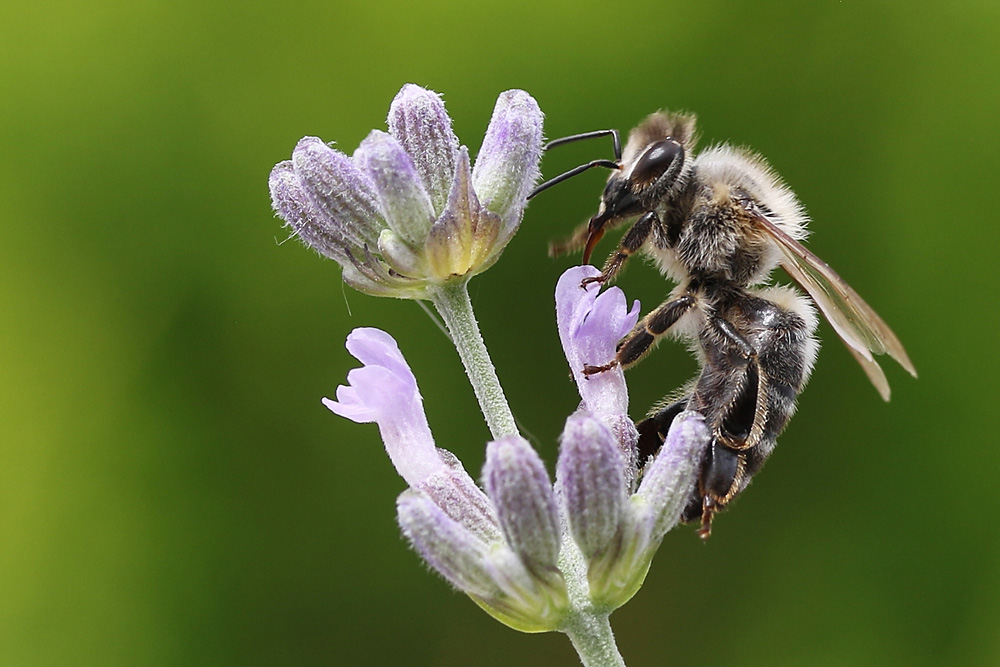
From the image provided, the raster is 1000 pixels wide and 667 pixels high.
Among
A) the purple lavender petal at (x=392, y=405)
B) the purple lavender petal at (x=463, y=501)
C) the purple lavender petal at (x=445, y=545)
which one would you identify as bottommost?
the purple lavender petal at (x=445, y=545)

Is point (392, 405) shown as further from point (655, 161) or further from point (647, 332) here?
point (655, 161)

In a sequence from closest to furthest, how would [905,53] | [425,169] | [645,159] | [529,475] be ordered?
[529,475] → [425,169] → [645,159] → [905,53]

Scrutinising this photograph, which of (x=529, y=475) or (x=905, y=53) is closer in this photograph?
(x=529, y=475)

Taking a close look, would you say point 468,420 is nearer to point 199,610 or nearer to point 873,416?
point 199,610

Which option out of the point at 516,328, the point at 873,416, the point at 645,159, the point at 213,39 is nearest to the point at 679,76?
the point at 516,328

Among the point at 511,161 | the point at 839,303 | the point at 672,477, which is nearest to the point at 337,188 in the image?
the point at 511,161

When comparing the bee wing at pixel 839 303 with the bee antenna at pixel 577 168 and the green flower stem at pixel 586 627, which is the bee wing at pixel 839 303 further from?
the green flower stem at pixel 586 627

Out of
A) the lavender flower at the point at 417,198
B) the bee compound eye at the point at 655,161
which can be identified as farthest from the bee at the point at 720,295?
the lavender flower at the point at 417,198

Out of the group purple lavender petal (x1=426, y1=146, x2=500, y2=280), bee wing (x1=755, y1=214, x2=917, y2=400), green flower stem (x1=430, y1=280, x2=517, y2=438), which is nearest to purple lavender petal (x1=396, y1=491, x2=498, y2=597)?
green flower stem (x1=430, y1=280, x2=517, y2=438)
